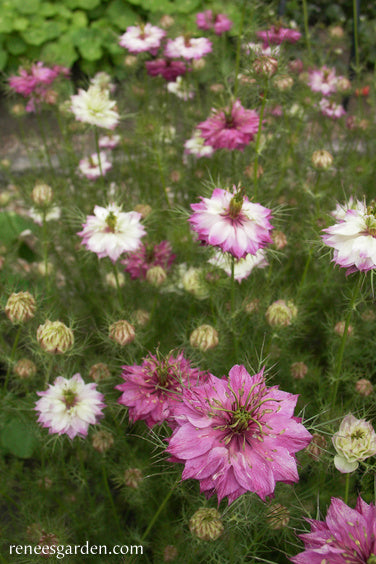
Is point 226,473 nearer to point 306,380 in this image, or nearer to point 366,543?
point 366,543

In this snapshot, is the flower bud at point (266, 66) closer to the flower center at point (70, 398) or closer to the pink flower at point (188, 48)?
the pink flower at point (188, 48)

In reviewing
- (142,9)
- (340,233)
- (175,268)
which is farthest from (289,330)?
(142,9)

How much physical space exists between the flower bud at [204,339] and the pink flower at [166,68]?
1278 millimetres

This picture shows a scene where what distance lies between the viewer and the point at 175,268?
1.61 metres

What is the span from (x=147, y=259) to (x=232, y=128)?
0.47m

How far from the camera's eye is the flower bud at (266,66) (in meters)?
1.22

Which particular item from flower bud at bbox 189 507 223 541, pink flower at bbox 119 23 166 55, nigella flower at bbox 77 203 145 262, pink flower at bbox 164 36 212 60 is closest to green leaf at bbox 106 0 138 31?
pink flower at bbox 119 23 166 55

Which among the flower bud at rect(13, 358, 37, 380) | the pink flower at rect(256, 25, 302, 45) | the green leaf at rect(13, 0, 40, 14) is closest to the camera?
the flower bud at rect(13, 358, 37, 380)

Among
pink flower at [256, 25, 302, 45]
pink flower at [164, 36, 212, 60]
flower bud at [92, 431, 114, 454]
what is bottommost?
flower bud at [92, 431, 114, 454]

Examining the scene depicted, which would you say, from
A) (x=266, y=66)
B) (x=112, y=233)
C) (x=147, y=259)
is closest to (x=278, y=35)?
(x=266, y=66)

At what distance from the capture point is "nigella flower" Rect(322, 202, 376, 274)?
2.84 ft

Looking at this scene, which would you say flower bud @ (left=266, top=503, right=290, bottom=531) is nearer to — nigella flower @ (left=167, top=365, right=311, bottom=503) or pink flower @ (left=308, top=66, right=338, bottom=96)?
nigella flower @ (left=167, top=365, right=311, bottom=503)

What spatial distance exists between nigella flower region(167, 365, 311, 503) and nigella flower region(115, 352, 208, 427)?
156 mm

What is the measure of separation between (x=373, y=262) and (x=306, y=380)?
67 cm
